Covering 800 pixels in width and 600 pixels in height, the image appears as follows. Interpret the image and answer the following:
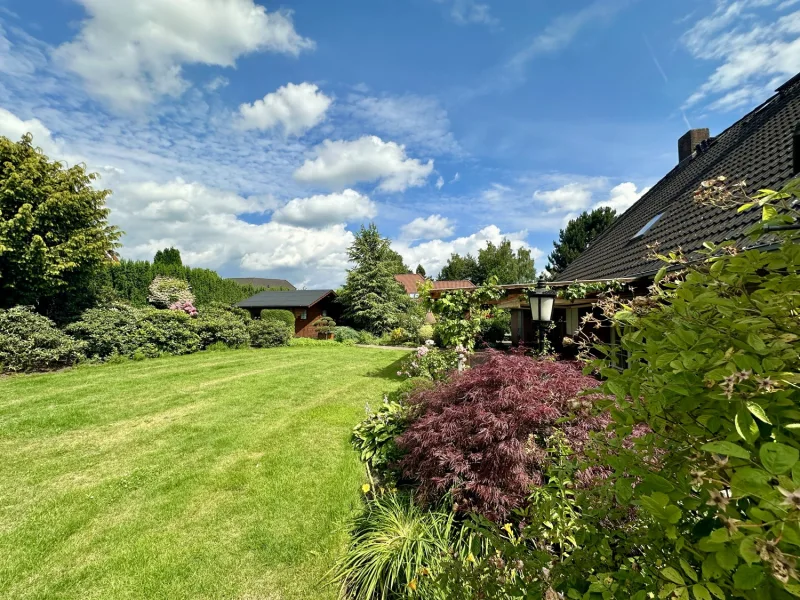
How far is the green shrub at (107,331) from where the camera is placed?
12.1 m

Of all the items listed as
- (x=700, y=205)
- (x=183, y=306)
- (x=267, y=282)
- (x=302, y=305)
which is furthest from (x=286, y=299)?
(x=267, y=282)

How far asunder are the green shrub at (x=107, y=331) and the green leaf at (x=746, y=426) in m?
16.0

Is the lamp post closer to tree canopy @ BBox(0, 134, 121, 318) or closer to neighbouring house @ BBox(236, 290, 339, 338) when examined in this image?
tree canopy @ BBox(0, 134, 121, 318)

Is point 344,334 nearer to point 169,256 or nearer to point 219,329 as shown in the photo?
point 219,329

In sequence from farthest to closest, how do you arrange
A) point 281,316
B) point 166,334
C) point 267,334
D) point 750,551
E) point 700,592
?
point 281,316, point 267,334, point 166,334, point 700,592, point 750,551

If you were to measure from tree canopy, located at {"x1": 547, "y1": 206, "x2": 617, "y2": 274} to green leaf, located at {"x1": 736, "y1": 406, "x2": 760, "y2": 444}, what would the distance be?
96.6 ft

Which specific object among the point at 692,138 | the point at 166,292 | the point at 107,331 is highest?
the point at 692,138

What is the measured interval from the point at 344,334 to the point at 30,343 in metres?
14.6

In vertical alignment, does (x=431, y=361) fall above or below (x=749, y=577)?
below

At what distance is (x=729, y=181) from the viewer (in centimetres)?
621

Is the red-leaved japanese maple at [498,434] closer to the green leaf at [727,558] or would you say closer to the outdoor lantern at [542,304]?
the outdoor lantern at [542,304]

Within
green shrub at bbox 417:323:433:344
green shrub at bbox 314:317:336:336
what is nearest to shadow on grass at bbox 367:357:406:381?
green shrub at bbox 417:323:433:344

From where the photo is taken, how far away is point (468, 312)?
28.1 ft

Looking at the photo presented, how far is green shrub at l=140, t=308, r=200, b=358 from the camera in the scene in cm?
1351
